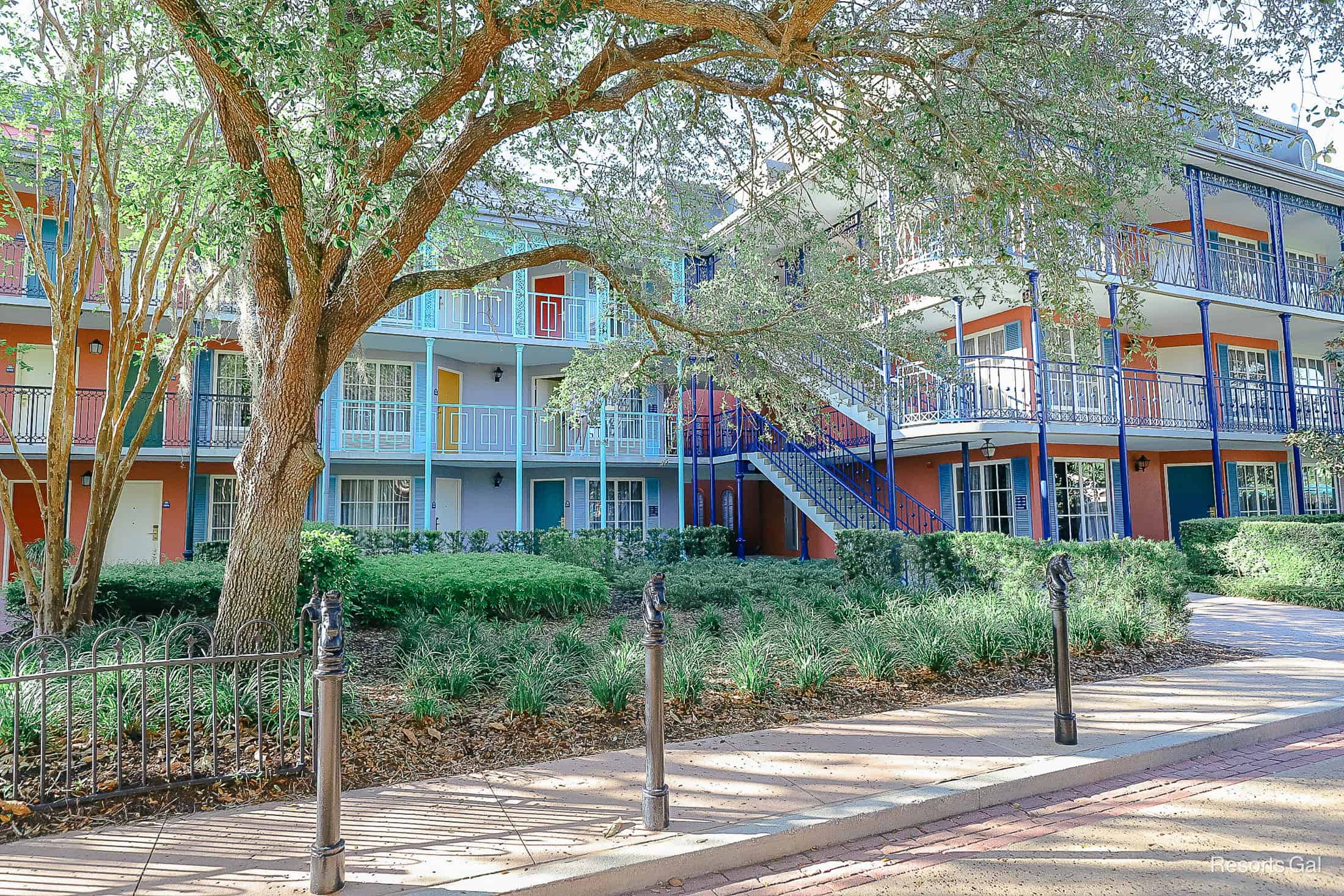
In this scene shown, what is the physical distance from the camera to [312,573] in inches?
332

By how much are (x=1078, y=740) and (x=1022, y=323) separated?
12867mm

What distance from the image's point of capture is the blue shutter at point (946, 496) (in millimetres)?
17547

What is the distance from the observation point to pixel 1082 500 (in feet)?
55.5

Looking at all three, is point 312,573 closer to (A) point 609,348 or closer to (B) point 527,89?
(A) point 609,348

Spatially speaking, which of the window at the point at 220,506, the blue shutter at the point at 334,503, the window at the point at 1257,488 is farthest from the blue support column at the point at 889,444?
the window at the point at 220,506

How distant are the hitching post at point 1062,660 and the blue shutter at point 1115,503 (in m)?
13.6

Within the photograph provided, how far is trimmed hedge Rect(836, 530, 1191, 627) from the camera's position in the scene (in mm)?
8867

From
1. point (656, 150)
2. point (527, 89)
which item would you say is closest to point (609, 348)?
point (656, 150)

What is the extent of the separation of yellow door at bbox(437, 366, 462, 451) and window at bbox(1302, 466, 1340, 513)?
1974cm

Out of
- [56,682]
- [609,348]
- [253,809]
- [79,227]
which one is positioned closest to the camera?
[253,809]

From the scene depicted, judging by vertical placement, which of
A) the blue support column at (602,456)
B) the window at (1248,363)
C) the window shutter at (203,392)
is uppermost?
the window at (1248,363)

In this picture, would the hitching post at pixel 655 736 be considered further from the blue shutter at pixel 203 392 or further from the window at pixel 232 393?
the window at pixel 232 393

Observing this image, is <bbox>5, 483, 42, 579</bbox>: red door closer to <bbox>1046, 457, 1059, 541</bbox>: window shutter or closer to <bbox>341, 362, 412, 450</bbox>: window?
<bbox>341, 362, 412, 450</bbox>: window

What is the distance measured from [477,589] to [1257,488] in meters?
18.6
